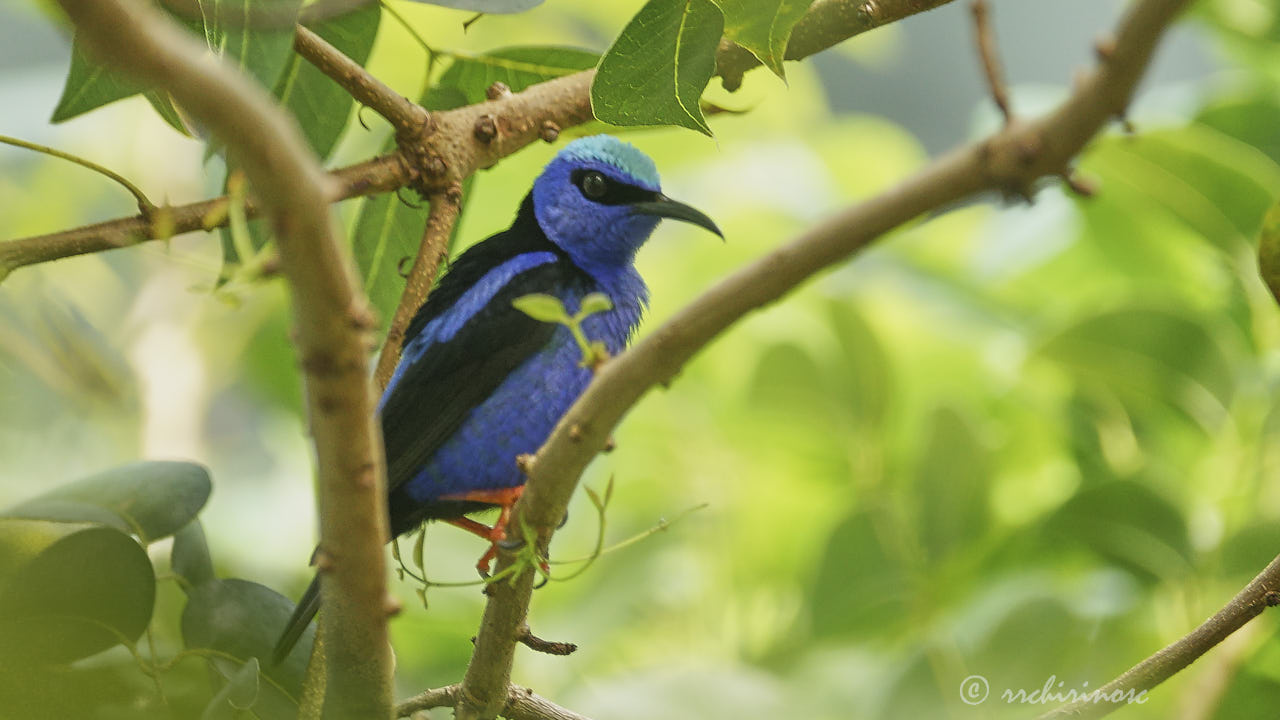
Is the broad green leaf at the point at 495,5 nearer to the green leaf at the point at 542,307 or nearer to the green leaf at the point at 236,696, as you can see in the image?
the green leaf at the point at 542,307

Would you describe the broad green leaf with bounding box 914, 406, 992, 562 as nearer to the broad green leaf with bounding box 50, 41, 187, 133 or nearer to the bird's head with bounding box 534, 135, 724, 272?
the bird's head with bounding box 534, 135, 724, 272

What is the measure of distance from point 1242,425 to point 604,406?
2.37m

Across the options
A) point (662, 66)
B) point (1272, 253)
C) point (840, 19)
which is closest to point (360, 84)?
point (662, 66)

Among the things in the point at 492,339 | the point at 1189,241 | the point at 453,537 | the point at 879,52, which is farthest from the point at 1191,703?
the point at 879,52

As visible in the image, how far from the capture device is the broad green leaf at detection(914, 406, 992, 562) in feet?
9.12

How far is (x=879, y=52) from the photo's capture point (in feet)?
13.8

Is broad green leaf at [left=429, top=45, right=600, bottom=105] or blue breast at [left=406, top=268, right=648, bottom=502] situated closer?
broad green leaf at [left=429, top=45, right=600, bottom=105]

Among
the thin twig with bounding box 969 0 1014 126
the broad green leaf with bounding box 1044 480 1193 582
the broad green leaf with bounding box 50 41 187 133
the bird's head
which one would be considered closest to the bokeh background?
the broad green leaf with bounding box 1044 480 1193 582

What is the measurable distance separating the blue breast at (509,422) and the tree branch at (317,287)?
100cm

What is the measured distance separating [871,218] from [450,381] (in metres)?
1.44

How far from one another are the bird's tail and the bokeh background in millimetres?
211

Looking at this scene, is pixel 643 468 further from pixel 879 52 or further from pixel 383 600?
pixel 383 600

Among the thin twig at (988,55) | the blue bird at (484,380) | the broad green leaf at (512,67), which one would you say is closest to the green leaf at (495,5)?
the broad green leaf at (512,67)

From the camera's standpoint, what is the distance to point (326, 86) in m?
1.88
